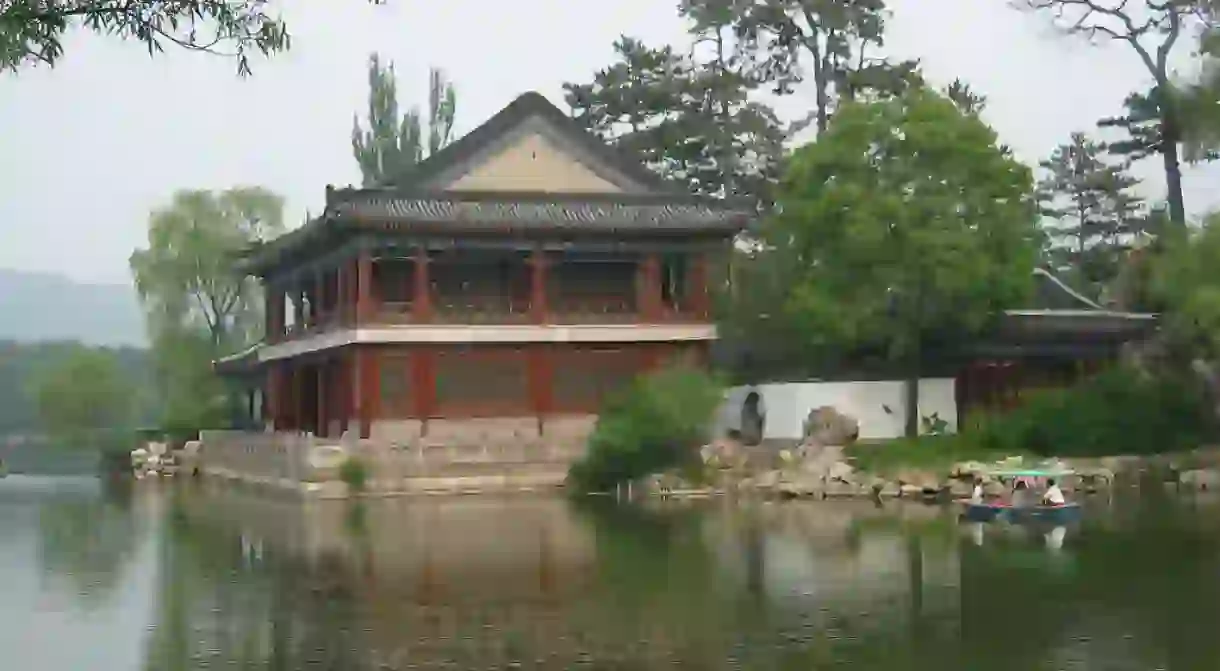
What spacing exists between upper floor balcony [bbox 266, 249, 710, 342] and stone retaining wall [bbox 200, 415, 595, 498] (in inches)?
108

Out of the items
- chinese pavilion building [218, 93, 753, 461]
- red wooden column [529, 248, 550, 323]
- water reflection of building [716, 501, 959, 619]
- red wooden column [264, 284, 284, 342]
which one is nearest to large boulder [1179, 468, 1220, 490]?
water reflection of building [716, 501, 959, 619]

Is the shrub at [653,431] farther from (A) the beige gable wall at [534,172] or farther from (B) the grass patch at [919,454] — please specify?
(A) the beige gable wall at [534,172]

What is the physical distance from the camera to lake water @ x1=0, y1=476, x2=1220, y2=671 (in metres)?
13.6

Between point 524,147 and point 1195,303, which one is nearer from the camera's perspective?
point 1195,303

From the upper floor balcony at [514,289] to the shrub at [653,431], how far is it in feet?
17.9

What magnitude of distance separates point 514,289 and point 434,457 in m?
7.36

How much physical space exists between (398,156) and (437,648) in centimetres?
4437

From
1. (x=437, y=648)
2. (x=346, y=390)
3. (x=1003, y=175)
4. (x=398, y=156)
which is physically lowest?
(x=437, y=648)

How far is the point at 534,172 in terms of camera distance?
1624 inches

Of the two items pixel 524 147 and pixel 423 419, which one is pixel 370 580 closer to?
pixel 423 419

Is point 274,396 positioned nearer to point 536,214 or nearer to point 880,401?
point 536,214

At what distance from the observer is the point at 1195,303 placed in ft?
99.5

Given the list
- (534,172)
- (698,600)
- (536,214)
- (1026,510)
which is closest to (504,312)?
(536,214)

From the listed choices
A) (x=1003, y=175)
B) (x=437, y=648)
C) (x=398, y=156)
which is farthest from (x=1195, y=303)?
(x=398, y=156)
